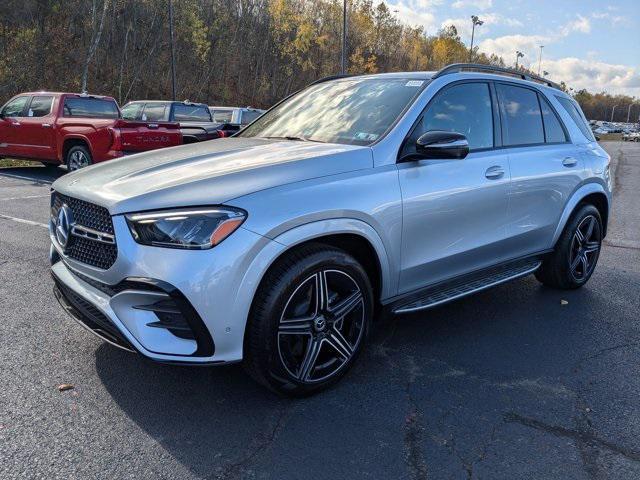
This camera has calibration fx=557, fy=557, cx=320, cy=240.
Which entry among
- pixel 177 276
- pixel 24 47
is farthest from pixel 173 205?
pixel 24 47

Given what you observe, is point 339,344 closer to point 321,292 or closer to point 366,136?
point 321,292

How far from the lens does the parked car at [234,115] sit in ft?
55.6

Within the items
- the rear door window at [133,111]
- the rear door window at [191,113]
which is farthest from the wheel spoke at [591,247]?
the rear door window at [133,111]

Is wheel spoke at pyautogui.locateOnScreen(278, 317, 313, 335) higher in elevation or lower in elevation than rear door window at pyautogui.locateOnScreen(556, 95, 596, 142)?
lower

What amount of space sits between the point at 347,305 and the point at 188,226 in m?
1.03

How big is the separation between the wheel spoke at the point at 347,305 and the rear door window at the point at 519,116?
1.93 metres

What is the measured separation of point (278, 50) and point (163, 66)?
53.5 ft

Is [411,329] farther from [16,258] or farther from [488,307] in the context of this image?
[16,258]

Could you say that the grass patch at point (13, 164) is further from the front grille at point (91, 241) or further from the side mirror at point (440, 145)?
the side mirror at point (440, 145)

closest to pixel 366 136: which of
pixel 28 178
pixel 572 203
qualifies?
pixel 572 203

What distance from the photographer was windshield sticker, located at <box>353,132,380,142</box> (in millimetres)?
3465

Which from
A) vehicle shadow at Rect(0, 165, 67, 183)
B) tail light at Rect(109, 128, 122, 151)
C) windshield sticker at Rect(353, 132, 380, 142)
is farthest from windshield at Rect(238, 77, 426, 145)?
vehicle shadow at Rect(0, 165, 67, 183)

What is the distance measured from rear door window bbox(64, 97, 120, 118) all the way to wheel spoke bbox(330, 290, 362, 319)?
34.4ft

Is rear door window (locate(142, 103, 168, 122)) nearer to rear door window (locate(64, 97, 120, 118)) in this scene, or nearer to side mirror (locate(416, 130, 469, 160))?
rear door window (locate(64, 97, 120, 118))
